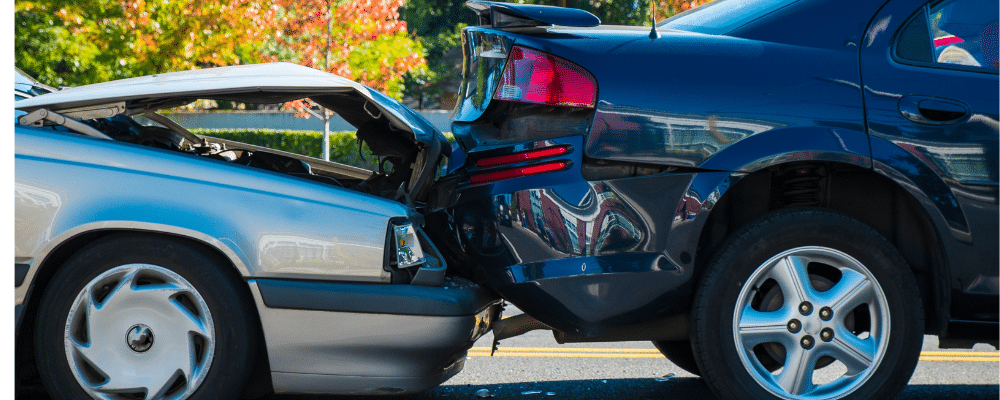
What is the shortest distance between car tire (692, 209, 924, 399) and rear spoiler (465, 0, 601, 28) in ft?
3.05

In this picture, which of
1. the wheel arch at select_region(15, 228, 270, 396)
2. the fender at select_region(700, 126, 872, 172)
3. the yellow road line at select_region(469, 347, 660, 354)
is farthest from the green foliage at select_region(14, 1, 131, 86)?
the fender at select_region(700, 126, 872, 172)

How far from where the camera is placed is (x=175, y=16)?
13.2 meters

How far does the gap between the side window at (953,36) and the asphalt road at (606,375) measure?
1.51 metres

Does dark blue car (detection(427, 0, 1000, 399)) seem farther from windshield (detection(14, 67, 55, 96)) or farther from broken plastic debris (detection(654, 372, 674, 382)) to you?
windshield (detection(14, 67, 55, 96))

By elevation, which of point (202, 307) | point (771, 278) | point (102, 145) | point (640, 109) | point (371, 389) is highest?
point (640, 109)

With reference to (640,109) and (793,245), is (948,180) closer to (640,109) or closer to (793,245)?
(793,245)

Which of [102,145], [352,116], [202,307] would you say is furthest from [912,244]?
[102,145]

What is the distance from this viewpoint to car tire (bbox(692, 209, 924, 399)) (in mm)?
2867

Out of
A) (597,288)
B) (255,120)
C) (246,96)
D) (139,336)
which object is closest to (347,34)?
(255,120)

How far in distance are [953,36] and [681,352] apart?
5.50 ft

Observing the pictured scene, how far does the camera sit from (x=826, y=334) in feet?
9.50

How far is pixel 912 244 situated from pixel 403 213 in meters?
1.88
